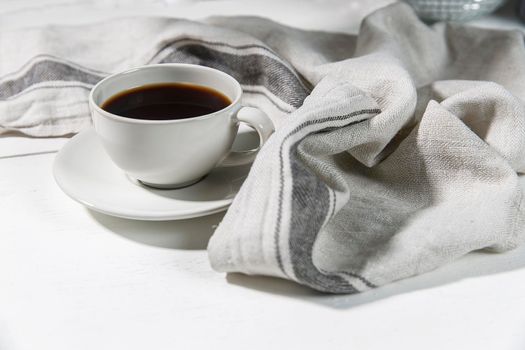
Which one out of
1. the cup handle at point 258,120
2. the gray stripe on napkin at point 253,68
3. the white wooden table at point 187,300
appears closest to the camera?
the white wooden table at point 187,300

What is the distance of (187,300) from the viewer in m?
0.41

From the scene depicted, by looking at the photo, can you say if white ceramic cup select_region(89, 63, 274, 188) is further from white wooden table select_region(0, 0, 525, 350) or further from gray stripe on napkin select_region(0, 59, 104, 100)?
gray stripe on napkin select_region(0, 59, 104, 100)

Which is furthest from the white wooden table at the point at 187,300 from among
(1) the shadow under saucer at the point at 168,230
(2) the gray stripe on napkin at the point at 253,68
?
(2) the gray stripe on napkin at the point at 253,68

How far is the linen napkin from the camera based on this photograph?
40 centimetres

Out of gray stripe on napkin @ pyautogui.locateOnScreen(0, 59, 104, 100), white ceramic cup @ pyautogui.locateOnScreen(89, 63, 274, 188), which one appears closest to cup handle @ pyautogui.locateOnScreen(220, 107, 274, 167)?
white ceramic cup @ pyautogui.locateOnScreen(89, 63, 274, 188)

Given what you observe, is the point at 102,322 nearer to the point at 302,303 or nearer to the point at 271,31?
the point at 302,303

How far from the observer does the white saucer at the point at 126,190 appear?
449 mm

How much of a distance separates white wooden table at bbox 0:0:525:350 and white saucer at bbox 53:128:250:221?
0.02m

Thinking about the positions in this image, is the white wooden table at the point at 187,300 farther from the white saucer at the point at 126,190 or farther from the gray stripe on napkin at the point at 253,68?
the gray stripe on napkin at the point at 253,68

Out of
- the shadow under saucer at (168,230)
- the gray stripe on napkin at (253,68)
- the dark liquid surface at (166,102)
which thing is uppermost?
the dark liquid surface at (166,102)

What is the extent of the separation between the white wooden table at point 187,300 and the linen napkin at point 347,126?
2 cm

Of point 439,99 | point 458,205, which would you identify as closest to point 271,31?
point 439,99

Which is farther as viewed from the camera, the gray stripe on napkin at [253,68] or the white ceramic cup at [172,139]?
the gray stripe on napkin at [253,68]

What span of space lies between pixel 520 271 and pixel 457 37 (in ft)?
1.15
